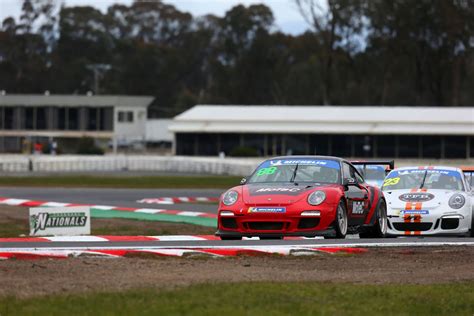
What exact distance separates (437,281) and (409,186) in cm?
786

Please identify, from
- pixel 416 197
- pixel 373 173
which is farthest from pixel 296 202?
pixel 373 173

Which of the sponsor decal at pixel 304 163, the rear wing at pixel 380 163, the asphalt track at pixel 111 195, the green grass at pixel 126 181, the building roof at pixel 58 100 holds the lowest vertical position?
the green grass at pixel 126 181

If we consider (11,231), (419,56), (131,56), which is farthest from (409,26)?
(11,231)

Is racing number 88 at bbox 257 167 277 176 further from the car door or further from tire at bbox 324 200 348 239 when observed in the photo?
tire at bbox 324 200 348 239

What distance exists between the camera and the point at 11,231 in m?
21.6

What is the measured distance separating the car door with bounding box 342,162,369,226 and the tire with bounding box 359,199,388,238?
19.7 inches

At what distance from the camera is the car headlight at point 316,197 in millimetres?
14359

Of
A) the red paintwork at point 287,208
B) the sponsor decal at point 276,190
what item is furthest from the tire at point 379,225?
the sponsor decal at point 276,190

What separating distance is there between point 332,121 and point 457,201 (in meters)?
49.5

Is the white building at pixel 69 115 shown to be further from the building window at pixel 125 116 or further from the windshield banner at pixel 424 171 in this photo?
the windshield banner at pixel 424 171

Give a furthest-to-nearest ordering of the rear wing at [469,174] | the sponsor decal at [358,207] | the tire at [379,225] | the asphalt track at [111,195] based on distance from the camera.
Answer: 1. the asphalt track at [111,195]
2. the rear wing at [469,174]
3. the tire at [379,225]
4. the sponsor decal at [358,207]

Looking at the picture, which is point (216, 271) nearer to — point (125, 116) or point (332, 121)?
point (332, 121)

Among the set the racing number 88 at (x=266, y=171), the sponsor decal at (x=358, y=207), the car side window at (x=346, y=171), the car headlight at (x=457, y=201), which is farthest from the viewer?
the car headlight at (x=457, y=201)

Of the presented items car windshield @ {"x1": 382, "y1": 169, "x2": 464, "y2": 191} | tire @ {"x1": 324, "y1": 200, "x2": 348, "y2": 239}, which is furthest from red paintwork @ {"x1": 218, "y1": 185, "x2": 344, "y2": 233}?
car windshield @ {"x1": 382, "y1": 169, "x2": 464, "y2": 191}
